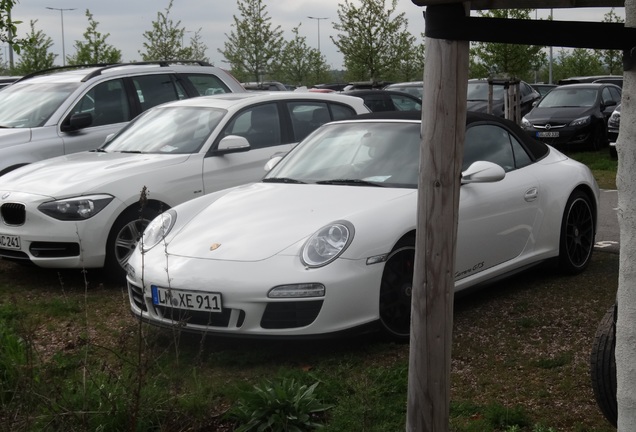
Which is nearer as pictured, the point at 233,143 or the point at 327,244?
the point at 327,244

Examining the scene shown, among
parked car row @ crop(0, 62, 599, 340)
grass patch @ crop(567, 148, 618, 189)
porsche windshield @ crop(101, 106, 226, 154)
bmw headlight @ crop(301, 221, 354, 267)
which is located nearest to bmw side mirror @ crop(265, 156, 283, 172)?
parked car row @ crop(0, 62, 599, 340)

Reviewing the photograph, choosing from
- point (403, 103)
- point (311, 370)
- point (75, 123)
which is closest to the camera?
point (311, 370)

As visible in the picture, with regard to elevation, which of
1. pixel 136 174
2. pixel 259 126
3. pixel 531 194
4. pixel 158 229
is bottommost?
pixel 158 229

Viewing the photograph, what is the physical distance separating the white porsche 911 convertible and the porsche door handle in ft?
0.05

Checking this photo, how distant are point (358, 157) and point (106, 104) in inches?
193

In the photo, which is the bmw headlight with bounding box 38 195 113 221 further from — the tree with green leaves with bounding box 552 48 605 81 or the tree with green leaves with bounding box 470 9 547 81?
the tree with green leaves with bounding box 552 48 605 81

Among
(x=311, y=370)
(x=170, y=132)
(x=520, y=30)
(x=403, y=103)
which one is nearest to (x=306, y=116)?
(x=170, y=132)

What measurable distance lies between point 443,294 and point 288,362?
7.04 feet

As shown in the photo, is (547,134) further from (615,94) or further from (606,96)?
(615,94)

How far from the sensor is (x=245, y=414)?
4.82 meters

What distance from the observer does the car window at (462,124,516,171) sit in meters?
7.30

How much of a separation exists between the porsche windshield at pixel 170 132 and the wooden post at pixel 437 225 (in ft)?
17.2

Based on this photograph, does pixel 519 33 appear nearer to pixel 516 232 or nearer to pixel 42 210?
pixel 516 232

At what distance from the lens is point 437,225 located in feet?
12.9
